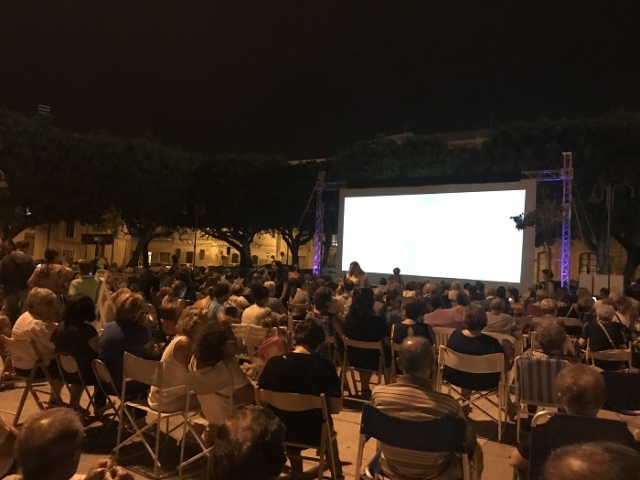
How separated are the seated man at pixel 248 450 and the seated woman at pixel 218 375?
1.98 meters

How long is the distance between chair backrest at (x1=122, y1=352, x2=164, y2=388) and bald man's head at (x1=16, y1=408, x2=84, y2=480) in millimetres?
1863

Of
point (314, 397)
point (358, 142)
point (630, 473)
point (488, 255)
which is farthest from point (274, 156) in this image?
point (630, 473)

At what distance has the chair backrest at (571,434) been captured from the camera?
2.39m

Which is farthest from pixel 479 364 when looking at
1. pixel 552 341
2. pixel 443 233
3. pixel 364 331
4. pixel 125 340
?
pixel 443 233

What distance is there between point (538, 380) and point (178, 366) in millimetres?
2764

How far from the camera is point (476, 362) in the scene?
462 cm

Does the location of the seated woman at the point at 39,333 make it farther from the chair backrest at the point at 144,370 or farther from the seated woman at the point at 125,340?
the chair backrest at the point at 144,370

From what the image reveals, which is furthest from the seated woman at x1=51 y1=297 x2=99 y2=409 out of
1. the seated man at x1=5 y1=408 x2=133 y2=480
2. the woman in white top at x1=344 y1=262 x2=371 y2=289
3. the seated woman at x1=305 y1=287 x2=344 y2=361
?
the woman in white top at x1=344 y1=262 x2=371 y2=289

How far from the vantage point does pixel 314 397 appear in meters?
3.30

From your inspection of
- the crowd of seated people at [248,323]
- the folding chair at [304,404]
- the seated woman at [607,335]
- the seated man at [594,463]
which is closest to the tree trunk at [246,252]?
the crowd of seated people at [248,323]

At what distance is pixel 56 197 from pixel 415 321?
22.8 meters

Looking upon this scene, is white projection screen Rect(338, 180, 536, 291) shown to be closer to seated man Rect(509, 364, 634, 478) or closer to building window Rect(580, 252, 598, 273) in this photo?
seated man Rect(509, 364, 634, 478)

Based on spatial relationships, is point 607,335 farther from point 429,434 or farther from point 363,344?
point 429,434

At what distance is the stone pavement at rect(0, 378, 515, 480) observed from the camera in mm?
4020
